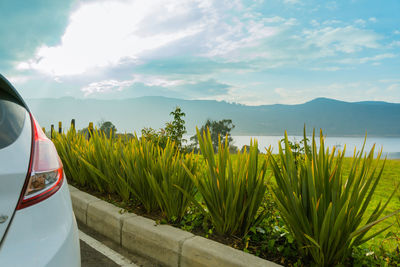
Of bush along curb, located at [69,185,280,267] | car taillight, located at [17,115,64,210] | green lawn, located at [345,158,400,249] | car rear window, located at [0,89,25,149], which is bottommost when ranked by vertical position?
green lawn, located at [345,158,400,249]

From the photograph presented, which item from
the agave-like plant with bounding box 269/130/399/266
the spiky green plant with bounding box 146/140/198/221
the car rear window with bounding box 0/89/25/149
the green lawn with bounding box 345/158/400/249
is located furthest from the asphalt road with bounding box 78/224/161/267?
the green lawn with bounding box 345/158/400/249

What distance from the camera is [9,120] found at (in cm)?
170

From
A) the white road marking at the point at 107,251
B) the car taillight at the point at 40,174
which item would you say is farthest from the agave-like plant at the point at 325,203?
the car taillight at the point at 40,174

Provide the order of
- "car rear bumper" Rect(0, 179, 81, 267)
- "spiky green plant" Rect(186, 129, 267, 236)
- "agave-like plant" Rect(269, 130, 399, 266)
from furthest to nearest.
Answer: "spiky green plant" Rect(186, 129, 267, 236)
"agave-like plant" Rect(269, 130, 399, 266)
"car rear bumper" Rect(0, 179, 81, 267)

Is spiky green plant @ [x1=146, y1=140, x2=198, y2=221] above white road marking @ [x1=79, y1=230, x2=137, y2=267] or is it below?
above

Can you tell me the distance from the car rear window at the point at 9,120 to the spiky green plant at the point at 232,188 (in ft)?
5.24

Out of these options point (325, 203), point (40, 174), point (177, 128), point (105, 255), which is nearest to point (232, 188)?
point (325, 203)

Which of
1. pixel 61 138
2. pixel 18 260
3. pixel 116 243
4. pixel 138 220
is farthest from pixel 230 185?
pixel 61 138

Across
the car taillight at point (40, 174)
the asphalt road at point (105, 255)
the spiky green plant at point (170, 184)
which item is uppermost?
the car taillight at point (40, 174)

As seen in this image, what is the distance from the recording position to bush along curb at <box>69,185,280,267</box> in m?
2.58

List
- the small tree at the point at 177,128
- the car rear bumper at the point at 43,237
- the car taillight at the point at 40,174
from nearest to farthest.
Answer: the car rear bumper at the point at 43,237 < the car taillight at the point at 40,174 < the small tree at the point at 177,128

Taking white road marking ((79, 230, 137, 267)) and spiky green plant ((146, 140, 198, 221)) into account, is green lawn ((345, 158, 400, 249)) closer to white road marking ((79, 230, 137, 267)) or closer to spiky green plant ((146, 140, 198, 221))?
spiky green plant ((146, 140, 198, 221))

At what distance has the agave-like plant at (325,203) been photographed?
2438 mm

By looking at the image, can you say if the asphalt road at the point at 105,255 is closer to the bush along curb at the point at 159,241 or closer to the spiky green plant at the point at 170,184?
the bush along curb at the point at 159,241
